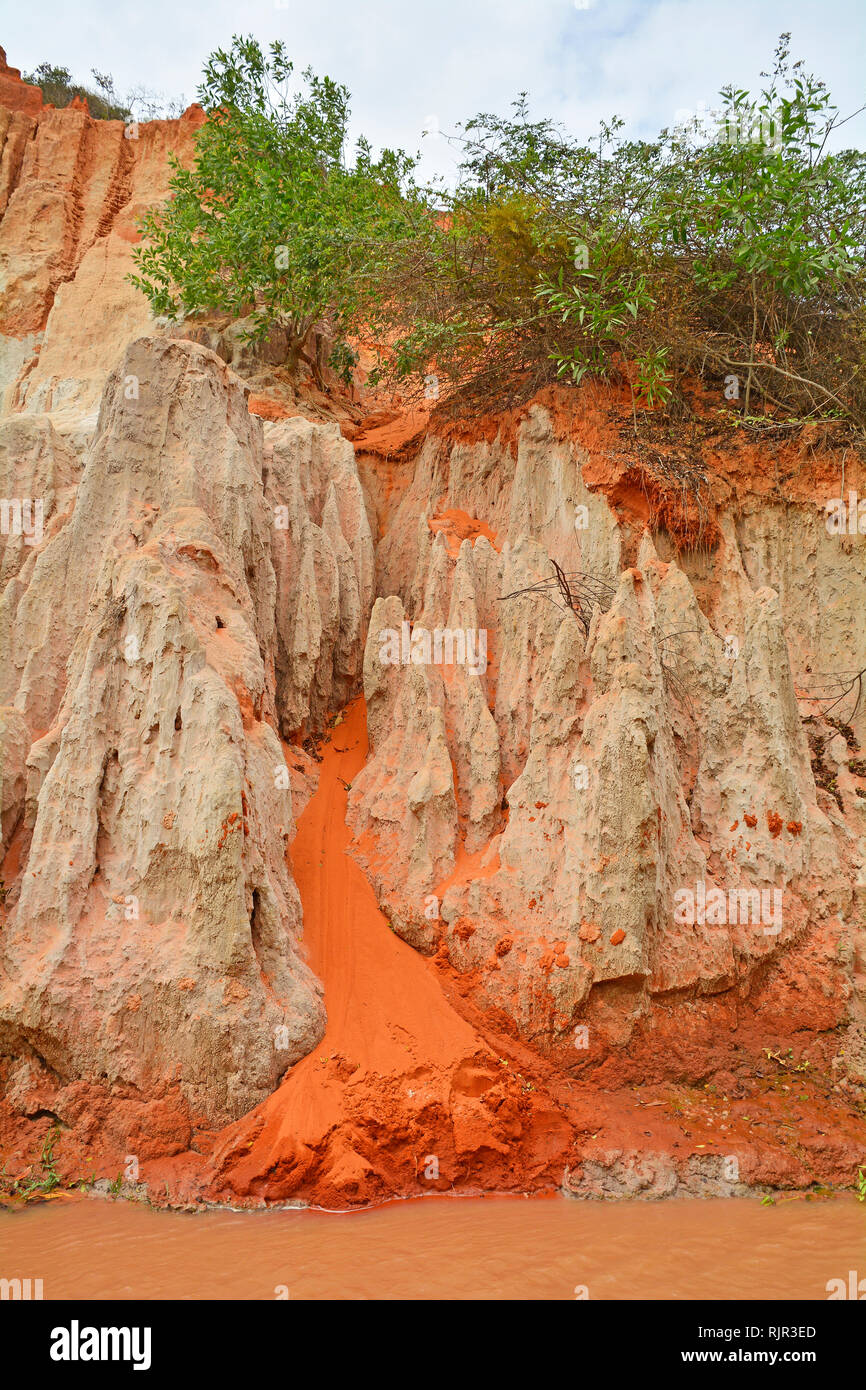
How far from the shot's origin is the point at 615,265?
34.2ft

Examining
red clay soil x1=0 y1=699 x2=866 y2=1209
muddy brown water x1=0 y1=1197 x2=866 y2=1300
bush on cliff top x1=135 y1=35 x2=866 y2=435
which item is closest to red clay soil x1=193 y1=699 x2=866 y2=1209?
red clay soil x1=0 y1=699 x2=866 y2=1209

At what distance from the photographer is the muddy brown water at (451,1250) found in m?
4.99

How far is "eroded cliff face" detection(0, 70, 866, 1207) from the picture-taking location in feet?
21.5

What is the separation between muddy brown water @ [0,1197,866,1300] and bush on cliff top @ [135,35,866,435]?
26.1 feet

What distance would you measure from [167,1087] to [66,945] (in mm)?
1280

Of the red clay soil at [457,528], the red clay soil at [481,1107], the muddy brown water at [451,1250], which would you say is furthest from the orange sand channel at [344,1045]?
the red clay soil at [457,528]

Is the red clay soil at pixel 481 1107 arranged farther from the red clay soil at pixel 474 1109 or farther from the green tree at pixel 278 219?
the green tree at pixel 278 219

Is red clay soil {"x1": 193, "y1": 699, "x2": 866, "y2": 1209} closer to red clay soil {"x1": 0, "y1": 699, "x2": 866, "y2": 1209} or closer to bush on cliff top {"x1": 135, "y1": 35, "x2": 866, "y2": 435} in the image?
red clay soil {"x1": 0, "y1": 699, "x2": 866, "y2": 1209}

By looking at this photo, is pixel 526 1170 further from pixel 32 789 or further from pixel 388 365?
pixel 388 365

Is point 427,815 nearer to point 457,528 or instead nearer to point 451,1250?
point 451,1250

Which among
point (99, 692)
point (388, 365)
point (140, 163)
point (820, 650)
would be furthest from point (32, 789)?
point (140, 163)

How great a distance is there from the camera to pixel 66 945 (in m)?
6.80

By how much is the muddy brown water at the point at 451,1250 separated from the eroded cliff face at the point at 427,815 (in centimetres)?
31

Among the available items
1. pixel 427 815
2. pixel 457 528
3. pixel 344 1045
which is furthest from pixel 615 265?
pixel 344 1045
